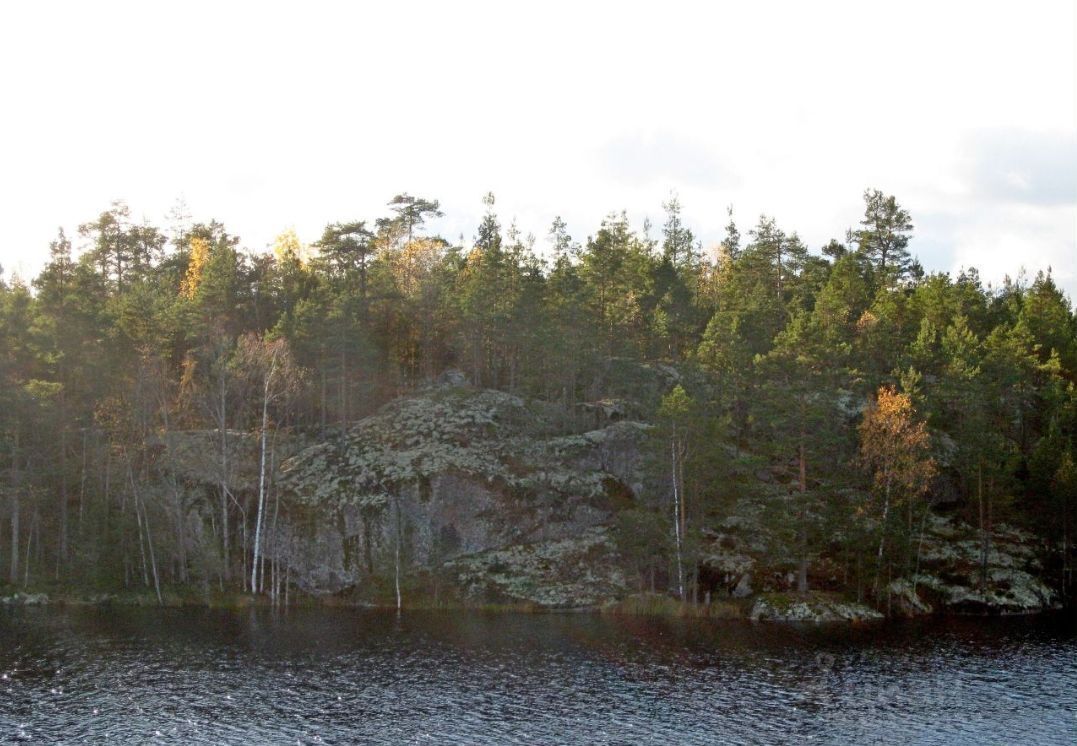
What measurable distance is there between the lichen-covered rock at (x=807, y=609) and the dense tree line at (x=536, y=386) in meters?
2.94

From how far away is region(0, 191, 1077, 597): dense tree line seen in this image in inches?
3000

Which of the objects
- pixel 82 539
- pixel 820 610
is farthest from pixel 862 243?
pixel 82 539

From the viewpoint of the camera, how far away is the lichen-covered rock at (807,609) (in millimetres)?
71250

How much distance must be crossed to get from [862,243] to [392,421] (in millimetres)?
78839

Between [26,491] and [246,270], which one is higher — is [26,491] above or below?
below

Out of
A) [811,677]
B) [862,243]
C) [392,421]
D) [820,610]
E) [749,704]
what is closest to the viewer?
[749,704]

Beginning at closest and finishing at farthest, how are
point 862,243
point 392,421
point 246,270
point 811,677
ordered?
point 811,677, point 392,421, point 246,270, point 862,243

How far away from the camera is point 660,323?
343ft

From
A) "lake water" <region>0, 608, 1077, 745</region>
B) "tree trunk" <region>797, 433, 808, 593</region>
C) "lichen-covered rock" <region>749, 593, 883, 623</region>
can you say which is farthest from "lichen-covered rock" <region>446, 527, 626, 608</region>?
"tree trunk" <region>797, 433, 808, 593</region>

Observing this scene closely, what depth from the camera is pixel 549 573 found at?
78.3 m

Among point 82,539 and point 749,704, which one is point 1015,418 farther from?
point 82,539

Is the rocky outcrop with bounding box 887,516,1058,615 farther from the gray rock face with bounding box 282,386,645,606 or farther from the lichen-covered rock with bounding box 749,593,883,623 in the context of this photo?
the gray rock face with bounding box 282,386,645,606

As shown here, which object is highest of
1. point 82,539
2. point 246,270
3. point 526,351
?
point 246,270

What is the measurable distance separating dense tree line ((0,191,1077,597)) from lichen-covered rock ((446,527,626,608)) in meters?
3.52
